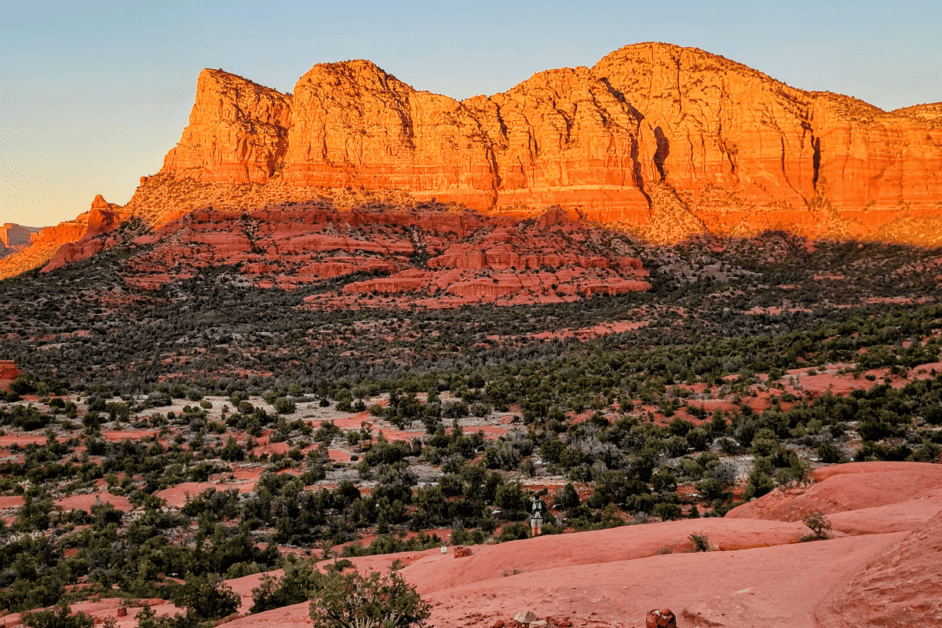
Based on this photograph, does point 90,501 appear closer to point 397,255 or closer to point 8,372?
point 8,372

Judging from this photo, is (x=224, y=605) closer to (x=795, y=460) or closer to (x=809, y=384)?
(x=795, y=460)

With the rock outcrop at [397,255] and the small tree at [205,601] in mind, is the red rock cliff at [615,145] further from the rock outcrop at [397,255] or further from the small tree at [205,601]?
the small tree at [205,601]

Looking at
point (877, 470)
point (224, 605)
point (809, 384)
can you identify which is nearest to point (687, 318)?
point (809, 384)

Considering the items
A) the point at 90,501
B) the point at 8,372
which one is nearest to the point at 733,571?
the point at 90,501

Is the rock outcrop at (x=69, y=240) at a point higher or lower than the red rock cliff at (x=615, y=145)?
lower

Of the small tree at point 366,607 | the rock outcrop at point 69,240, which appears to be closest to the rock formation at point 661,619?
the small tree at point 366,607
